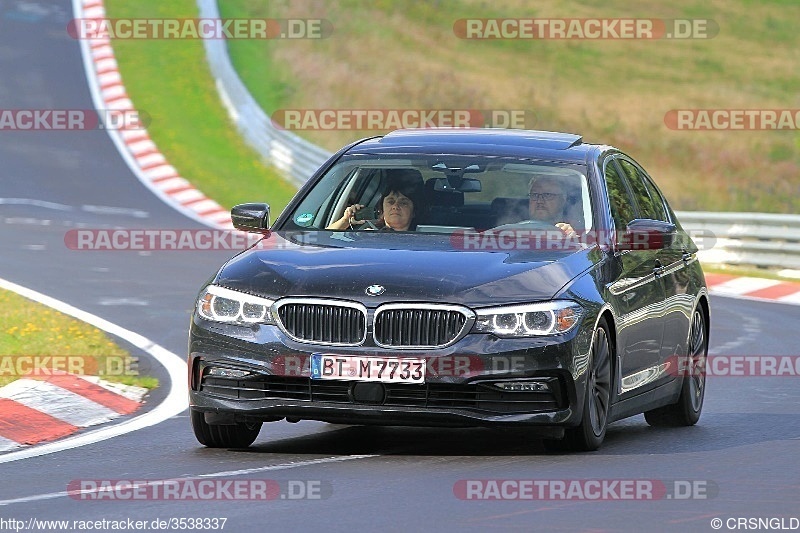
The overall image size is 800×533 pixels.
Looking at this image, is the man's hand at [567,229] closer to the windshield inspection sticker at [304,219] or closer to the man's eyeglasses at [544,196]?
the man's eyeglasses at [544,196]

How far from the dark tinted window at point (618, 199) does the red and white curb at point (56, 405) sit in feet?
10.3

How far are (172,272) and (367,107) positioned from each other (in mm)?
20707

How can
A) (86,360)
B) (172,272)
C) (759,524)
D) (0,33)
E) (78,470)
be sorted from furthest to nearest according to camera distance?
(0,33), (172,272), (86,360), (78,470), (759,524)

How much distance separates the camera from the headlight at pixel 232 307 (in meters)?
9.28

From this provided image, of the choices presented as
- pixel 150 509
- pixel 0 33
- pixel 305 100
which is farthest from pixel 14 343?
pixel 0 33

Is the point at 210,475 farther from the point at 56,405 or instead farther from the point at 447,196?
the point at 56,405

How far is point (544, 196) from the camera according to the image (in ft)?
34.5

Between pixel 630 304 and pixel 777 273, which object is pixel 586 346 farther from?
pixel 777 273

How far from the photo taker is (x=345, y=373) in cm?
913

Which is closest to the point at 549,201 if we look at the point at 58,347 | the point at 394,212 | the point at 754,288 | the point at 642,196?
the point at 394,212

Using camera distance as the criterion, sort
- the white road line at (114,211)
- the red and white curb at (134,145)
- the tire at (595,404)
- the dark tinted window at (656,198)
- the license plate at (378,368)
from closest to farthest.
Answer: the license plate at (378,368) → the tire at (595,404) → the dark tinted window at (656,198) → the white road line at (114,211) → the red and white curb at (134,145)

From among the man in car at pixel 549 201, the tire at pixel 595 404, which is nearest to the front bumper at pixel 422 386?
the tire at pixel 595 404

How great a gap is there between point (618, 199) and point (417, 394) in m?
2.44

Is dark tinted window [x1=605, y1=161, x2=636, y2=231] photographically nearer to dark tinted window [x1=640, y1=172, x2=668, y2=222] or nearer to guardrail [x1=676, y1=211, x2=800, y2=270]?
dark tinted window [x1=640, y1=172, x2=668, y2=222]
